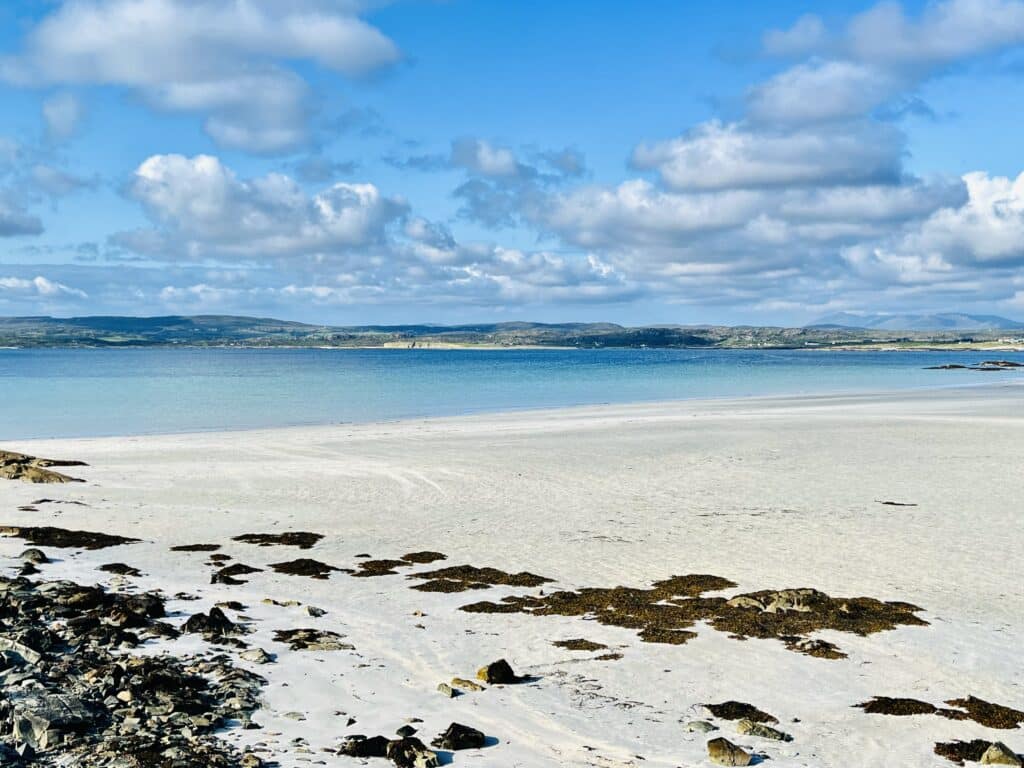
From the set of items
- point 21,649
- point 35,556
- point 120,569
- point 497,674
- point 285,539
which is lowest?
point 285,539

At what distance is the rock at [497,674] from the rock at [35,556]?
8936 mm

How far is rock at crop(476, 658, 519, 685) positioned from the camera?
9.62 meters

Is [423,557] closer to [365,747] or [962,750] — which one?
[365,747]

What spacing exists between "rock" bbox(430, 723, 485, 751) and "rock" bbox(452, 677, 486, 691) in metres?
1.28

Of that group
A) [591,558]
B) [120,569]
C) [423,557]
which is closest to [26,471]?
[120,569]

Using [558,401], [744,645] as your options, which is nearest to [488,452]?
[744,645]

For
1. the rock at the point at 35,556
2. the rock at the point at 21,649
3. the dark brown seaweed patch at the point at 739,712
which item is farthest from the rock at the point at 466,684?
the rock at the point at 35,556

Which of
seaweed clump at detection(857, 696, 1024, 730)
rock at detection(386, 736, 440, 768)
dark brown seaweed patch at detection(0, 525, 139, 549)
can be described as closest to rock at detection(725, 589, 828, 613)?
seaweed clump at detection(857, 696, 1024, 730)

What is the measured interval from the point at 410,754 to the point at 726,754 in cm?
268

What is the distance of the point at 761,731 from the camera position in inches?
329

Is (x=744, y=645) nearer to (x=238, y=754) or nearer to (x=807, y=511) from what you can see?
(x=238, y=754)

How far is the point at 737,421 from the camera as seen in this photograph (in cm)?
4212

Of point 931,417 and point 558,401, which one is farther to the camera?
point 558,401

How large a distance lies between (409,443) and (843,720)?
85.4ft
